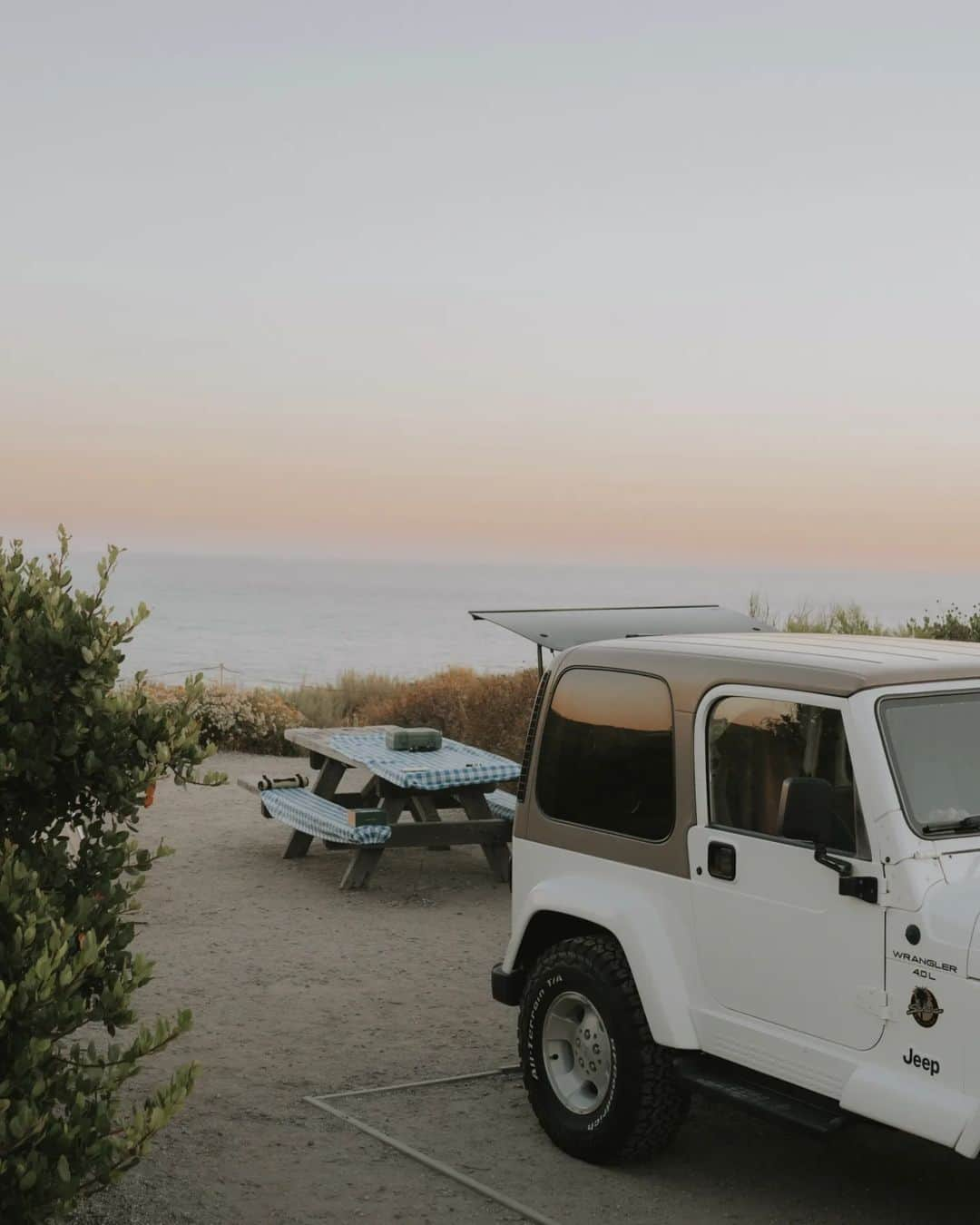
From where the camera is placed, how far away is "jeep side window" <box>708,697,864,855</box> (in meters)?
5.13

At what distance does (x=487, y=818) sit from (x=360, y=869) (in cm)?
105

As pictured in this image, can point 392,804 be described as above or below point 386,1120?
above

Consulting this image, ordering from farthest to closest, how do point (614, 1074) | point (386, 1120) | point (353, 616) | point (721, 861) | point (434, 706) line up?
1. point (353, 616)
2. point (434, 706)
3. point (386, 1120)
4. point (614, 1074)
5. point (721, 861)

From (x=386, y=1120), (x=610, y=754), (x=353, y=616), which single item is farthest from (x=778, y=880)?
(x=353, y=616)

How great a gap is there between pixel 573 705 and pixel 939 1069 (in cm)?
216

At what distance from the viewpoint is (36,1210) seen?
161 inches

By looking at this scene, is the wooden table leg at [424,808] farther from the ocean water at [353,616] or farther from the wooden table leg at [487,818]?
the ocean water at [353,616]

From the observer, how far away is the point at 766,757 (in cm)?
536

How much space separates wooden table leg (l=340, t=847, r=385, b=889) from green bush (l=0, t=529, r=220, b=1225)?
21.6ft

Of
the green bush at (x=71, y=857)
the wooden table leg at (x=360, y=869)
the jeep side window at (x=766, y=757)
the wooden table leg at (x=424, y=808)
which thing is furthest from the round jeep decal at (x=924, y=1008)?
the wooden table leg at (x=424, y=808)

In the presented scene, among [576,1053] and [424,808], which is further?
[424,808]

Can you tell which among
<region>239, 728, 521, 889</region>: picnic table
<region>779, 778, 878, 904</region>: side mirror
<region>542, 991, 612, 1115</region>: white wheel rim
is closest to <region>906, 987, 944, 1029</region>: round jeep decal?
<region>779, 778, 878, 904</region>: side mirror

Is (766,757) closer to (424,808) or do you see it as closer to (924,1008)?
(924,1008)

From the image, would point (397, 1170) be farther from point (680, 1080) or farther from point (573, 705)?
point (573, 705)
